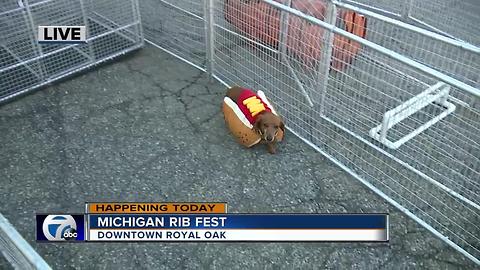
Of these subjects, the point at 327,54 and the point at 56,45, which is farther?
the point at 56,45

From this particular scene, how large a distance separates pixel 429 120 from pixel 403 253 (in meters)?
1.58

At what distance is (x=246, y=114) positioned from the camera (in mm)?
4094

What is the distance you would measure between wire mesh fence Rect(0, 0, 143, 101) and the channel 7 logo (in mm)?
1897

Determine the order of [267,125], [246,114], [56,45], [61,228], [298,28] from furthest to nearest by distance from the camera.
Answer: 1. [56,45]
2. [298,28]
3. [246,114]
4. [267,125]
5. [61,228]

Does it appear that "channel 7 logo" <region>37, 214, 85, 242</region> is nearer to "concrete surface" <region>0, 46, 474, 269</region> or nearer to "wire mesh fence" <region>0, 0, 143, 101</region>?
"concrete surface" <region>0, 46, 474, 269</region>

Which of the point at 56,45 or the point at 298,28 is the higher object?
the point at 298,28

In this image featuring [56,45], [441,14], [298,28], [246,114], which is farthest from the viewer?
[441,14]

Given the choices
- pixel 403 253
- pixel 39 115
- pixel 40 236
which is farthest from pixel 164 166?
pixel 403 253

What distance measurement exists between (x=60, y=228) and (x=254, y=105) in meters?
1.83

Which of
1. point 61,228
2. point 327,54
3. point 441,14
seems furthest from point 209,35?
point 441,14

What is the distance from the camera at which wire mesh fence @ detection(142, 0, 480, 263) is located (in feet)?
12.0

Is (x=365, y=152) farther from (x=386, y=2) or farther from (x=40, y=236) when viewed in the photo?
(x=386, y=2)

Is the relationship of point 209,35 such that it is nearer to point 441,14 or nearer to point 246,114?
point 246,114

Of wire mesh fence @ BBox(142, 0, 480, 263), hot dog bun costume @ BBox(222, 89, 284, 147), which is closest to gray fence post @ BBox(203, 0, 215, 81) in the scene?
wire mesh fence @ BBox(142, 0, 480, 263)
